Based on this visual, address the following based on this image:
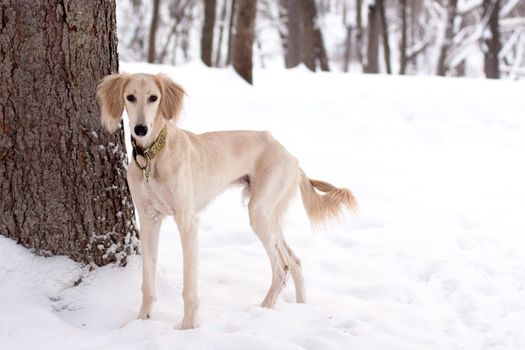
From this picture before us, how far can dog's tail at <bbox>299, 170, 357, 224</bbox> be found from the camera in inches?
197

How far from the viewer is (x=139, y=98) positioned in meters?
3.77

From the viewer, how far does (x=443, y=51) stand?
75.5 feet

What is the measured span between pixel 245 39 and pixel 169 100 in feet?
22.7

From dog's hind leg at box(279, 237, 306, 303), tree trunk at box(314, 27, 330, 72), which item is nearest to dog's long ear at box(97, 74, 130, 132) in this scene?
dog's hind leg at box(279, 237, 306, 303)

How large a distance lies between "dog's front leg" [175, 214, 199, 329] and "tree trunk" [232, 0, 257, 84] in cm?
670

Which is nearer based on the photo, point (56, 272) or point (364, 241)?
point (56, 272)

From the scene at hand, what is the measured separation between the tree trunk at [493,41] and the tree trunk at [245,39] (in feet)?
39.6

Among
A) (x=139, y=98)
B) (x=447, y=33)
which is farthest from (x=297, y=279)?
(x=447, y=33)

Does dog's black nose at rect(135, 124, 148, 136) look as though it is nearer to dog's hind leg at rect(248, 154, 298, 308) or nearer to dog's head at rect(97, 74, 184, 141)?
dog's head at rect(97, 74, 184, 141)

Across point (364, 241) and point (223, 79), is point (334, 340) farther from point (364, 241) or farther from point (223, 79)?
point (223, 79)

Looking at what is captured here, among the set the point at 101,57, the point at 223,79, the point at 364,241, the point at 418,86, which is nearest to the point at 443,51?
the point at 418,86

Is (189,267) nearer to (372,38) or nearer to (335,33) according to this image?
(372,38)

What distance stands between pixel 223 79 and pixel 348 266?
5.55 m

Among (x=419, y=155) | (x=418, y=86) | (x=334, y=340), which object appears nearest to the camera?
(x=334, y=340)
